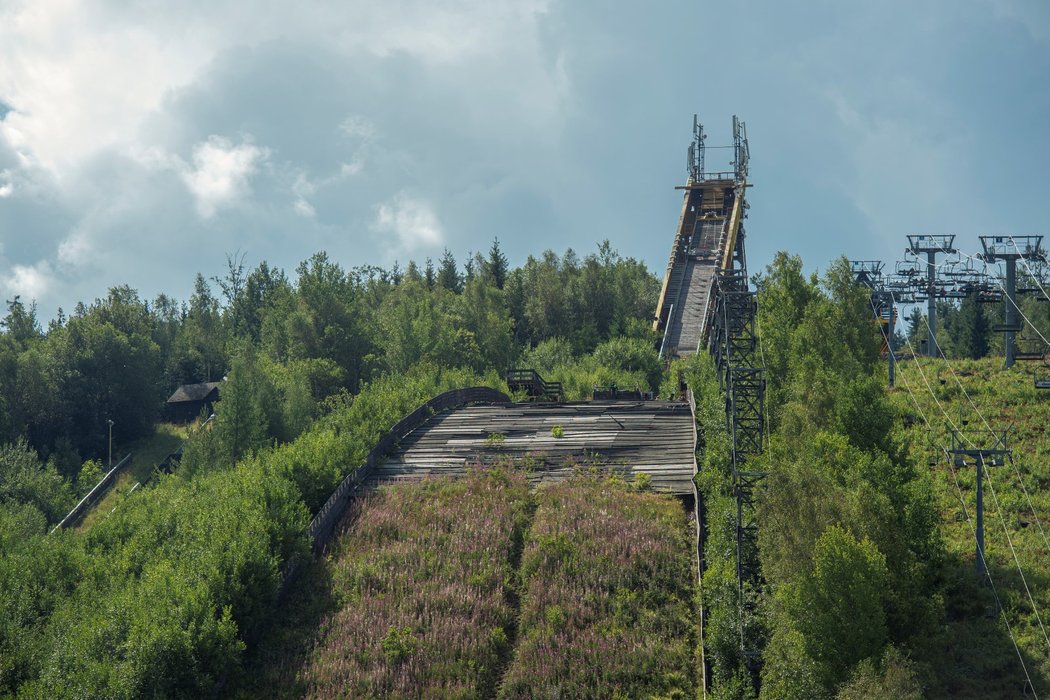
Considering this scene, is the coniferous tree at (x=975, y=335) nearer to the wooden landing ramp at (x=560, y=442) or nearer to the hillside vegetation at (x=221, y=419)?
the hillside vegetation at (x=221, y=419)

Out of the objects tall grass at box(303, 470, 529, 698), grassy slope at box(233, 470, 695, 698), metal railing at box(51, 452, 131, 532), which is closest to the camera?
tall grass at box(303, 470, 529, 698)

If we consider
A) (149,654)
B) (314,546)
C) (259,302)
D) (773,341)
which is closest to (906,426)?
(773,341)

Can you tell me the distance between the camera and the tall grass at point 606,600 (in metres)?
25.9

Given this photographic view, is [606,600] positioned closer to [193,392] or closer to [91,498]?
[91,498]

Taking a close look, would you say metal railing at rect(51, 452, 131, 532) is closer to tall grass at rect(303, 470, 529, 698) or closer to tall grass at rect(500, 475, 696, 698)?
tall grass at rect(303, 470, 529, 698)

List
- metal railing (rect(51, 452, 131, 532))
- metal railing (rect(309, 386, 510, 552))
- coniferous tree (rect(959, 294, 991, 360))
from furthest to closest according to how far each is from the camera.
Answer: coniferous tree (rect(959, 294, 991, 360)), metal railing (rect(51, 452, 131, 532)), metal railing (rect(309, 386, 510, 552))

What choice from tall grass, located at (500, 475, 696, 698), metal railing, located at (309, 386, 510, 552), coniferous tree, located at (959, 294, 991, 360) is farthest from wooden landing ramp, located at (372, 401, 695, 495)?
coniferous tree, located at (959, 294, 991, 360)

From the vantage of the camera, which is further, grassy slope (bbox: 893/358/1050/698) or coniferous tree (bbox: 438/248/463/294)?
coniferous tree (bbox: 438/248/463/294)

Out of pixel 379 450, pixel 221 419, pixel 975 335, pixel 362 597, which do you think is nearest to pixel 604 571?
pixel 362 597

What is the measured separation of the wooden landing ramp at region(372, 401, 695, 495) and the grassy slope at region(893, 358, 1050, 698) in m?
8.20

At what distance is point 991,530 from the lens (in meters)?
30.1

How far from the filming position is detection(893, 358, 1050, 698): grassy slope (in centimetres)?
2377

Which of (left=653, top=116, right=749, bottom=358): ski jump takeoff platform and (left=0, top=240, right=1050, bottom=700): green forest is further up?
(left=653, top=116, right=749, bottom=358): ski jump takeoff platform

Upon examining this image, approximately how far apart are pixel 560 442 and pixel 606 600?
1105cm
